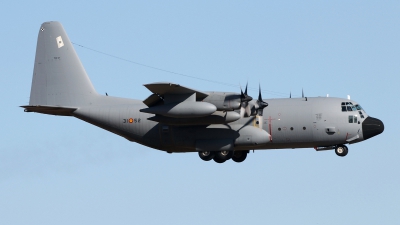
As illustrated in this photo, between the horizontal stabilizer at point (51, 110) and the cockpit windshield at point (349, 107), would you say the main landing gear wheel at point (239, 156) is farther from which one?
→ the horizontal stabilizer at point (51, 110)

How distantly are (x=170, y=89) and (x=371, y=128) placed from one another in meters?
8.86

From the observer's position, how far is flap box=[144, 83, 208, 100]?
2498cm

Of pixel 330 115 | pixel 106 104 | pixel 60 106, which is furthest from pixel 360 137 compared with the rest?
pixel 60 106

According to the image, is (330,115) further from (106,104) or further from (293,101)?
(106,104)

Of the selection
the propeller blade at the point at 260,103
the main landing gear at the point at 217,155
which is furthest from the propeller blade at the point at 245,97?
the main landing gear at the point at 217,155

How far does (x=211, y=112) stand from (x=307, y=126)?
4.68m

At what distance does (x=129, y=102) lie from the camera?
2947 centimetres

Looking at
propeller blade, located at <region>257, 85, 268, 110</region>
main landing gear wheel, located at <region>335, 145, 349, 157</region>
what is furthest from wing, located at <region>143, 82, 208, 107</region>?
main landing gear wheel, located at <region>335, 145, 349, 157</region>

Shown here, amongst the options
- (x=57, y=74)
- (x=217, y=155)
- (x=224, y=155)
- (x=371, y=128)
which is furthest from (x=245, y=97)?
(x=57, y=74)

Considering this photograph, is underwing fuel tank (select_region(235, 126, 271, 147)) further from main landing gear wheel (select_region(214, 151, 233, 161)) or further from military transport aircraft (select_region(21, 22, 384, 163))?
main landing gear wheel (select_region(214, 151, 233, 161))

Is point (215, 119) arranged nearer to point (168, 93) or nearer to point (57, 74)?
point (168, 93)

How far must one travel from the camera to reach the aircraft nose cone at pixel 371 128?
27.8 m

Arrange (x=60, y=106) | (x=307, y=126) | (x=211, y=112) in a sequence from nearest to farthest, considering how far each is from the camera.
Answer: (x=211, y=112) → (x=307, y=126) → (x=60, y=106)

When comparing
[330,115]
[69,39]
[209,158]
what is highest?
[69,39]
